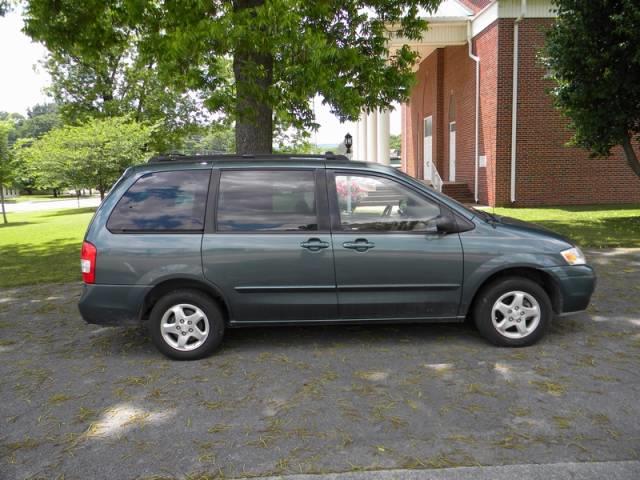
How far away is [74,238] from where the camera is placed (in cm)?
1543

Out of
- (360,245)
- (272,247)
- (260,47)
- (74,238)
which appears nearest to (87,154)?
(74,238)

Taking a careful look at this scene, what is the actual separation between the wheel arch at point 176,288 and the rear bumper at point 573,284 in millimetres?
2909

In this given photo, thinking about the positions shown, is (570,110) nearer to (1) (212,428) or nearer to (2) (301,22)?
(2) (301,22)

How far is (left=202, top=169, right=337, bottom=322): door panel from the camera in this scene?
4.79m

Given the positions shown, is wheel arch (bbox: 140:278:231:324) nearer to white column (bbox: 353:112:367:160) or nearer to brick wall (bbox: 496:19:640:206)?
brick wall (bbox: 496:19:640:206)

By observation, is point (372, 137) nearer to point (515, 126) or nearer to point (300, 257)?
point (515, 126)

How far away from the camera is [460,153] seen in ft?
74.0

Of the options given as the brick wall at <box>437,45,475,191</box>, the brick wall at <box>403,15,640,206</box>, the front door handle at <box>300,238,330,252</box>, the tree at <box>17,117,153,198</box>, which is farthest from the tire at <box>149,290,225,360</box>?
the tree at <box>17,117,153,198</box>

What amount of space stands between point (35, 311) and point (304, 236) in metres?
4.11

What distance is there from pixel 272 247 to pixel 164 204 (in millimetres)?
1037

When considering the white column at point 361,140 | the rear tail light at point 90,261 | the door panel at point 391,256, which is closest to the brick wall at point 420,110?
the white column at point 361,140

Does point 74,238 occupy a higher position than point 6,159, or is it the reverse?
point 6,159

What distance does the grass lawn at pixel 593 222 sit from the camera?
431 inches

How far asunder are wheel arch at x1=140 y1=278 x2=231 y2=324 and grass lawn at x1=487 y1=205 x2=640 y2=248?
26.6ft
